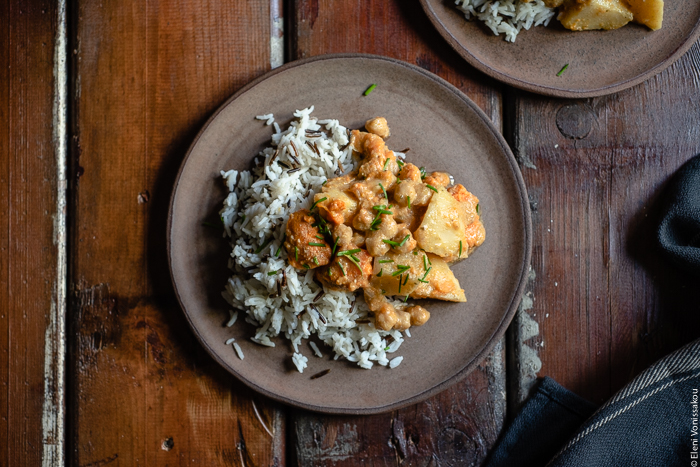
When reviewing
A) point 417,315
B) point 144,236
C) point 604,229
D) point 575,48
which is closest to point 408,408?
point 417,315

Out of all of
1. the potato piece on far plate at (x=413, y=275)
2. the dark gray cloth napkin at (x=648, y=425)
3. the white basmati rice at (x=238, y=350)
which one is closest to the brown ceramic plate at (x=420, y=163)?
the white basmati rice at (x=238, y=350)

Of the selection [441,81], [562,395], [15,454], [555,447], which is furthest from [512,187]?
[15,454]

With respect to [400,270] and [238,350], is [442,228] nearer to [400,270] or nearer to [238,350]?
[400,270]

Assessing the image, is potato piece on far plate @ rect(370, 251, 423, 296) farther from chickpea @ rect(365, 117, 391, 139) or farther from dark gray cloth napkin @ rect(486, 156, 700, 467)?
dark gray cloth napkin @ rect(486, 156, 700, 467)

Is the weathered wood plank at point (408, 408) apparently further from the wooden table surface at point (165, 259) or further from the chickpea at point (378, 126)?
the chickpea at point (378, 126)

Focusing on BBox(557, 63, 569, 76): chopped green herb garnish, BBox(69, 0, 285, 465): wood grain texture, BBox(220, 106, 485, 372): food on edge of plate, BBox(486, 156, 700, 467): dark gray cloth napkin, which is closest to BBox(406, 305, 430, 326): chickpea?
BBox(220, 106, 485, 372): food on edge of plate

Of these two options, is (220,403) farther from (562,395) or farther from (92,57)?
(92,57)

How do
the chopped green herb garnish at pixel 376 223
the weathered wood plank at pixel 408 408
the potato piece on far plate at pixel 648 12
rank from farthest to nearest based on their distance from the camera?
the weathered wood plank at pixel 408 408, the potato piece on far plate at pixel 648 12, the chopped green herb garnish at pixel 376 223
